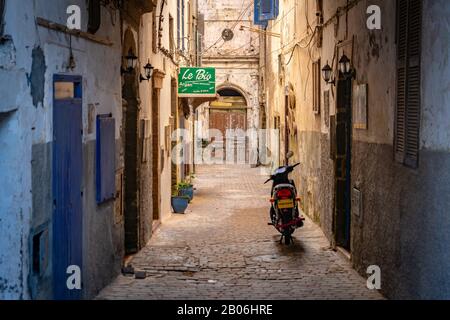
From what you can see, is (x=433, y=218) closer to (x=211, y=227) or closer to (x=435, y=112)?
(x=435, y=112)

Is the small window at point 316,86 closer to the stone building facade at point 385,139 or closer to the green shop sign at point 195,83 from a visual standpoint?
the stone building facade at point 385,139

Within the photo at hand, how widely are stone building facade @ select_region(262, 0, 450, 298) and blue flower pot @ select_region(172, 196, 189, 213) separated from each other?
2919mm

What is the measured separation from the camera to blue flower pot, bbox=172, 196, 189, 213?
16.2 meters

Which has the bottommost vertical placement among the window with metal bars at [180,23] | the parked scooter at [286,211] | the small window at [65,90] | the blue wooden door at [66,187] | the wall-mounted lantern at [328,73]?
the parked scooter at [286,211]

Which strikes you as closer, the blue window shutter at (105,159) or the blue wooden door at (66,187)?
the blue wooden door at (66,187)

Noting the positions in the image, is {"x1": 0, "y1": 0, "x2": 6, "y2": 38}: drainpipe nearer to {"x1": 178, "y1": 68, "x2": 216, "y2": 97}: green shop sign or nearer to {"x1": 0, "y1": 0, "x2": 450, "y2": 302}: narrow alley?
{"x1": 0, "y1": 0, "x2": 450, "y2": 302}: narrow alley

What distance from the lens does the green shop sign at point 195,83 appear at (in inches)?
754

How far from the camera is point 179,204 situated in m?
16.2

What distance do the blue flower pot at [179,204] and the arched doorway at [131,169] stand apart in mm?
5001

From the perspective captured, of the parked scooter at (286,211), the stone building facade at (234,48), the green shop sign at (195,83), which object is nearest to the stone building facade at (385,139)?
the parked scooter at (286,211)

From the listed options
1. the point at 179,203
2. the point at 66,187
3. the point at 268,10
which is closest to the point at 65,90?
the point at 66,187

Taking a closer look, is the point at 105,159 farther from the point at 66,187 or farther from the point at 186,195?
the point at 186,195

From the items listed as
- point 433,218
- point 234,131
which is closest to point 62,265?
point 433,218

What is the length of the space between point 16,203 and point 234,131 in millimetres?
38811
